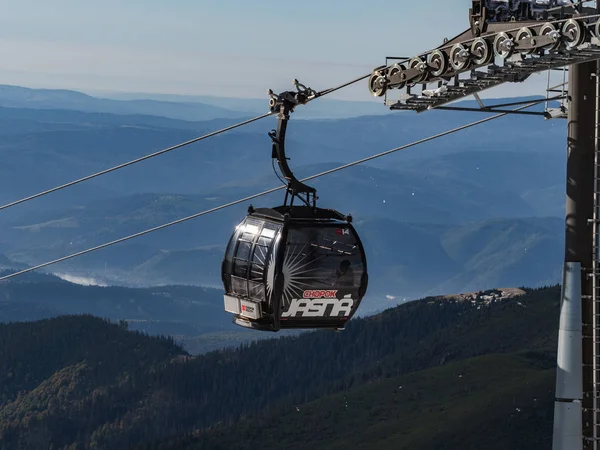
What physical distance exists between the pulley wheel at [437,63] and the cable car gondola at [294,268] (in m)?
6.39

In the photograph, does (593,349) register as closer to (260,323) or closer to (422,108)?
(422,108)

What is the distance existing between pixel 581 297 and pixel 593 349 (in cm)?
111

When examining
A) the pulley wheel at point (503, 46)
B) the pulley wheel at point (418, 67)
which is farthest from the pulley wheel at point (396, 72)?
the pulley wheel at point (503, 46)

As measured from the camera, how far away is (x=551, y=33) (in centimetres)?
2534

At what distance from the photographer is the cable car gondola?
35219 millimetres

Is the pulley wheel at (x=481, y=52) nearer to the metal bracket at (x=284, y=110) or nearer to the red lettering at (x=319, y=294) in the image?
the metal bracket at (x=284, y=110)

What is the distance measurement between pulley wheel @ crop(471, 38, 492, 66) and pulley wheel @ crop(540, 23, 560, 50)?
6.12 ft

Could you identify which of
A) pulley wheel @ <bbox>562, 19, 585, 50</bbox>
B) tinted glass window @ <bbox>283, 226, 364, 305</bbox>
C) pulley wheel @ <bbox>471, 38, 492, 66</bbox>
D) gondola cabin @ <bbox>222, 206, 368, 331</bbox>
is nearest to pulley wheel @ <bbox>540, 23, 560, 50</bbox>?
pulley wheel @ <bbox>562, 19, 585, 50</bbox>

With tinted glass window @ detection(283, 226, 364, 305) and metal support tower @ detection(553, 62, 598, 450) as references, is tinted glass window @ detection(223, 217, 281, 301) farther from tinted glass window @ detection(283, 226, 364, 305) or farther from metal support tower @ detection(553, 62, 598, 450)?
metal support tower @ detection(553, 62, 598, 450)

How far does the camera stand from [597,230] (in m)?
28.9

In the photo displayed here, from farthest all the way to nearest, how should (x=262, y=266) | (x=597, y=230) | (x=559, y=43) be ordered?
(x=262, y=266) < (x=597, y=230) < (x=559, y=43)

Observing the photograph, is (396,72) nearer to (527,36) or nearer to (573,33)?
(527,36)

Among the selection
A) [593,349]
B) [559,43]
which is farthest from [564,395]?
[559,43]

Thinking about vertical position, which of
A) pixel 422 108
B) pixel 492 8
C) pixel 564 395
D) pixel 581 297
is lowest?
pixel 564 395
